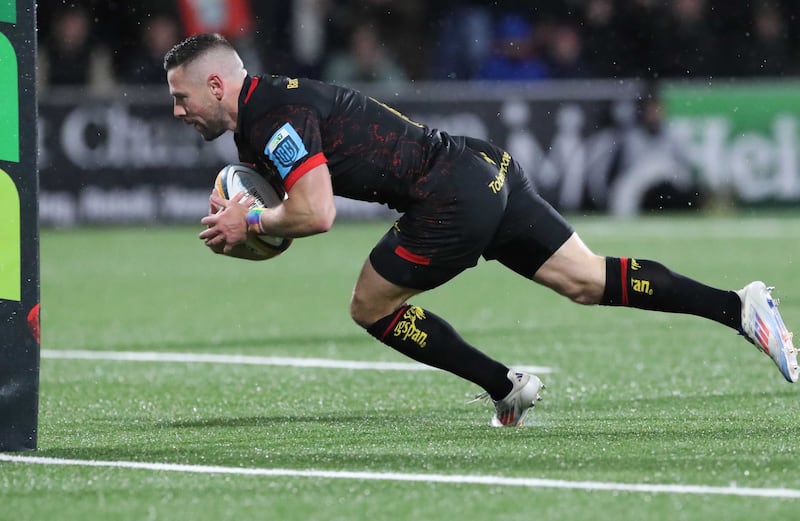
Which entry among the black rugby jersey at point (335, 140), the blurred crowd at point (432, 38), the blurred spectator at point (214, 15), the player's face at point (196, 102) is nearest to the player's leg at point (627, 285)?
the black rugby jersey at point (335, 140)

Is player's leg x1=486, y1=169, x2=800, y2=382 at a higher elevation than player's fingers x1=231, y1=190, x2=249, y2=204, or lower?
lower

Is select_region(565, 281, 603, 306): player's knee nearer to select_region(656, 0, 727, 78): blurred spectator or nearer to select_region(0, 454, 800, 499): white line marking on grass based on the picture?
select_region(0, 454, 800, 499): white line marking on grass

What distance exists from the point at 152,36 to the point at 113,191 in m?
2.34

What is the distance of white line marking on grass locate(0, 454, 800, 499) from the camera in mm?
4695

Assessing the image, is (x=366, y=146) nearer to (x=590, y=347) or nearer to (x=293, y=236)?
(x=293, y=236)

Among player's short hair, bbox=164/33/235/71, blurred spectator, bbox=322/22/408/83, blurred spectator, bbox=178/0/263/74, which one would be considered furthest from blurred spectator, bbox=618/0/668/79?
player's short hair, bbox=164/33/235/71

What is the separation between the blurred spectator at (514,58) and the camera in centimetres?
2067

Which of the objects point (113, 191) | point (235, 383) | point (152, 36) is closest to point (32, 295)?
point (235, 383)

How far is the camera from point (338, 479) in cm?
502

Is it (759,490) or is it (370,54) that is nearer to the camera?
(759,490)

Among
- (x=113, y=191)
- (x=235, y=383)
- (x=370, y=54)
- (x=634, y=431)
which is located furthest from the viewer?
(x=370, y=54)

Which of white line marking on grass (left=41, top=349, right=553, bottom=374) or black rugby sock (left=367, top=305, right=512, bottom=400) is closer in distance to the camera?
black rugby sock (left=367, top=305, right=512, bottom=400)

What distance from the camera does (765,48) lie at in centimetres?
2217

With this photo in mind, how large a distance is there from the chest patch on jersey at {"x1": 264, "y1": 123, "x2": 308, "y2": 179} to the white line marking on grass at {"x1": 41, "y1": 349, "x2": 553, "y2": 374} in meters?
2.98
